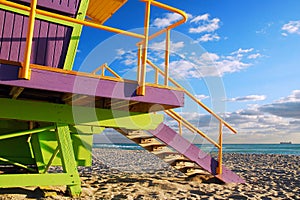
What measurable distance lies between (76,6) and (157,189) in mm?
3688

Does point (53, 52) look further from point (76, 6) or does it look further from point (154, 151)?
point (154, 151)

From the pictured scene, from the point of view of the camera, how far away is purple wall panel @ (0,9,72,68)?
16.0 feet

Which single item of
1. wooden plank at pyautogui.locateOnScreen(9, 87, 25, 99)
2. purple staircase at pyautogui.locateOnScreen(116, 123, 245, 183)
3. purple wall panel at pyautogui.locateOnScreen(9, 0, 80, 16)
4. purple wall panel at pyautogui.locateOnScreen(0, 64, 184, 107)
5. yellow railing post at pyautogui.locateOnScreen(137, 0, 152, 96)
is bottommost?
purple staircase at pyautogui.locateOnScreen(116, 123, 245, 183)

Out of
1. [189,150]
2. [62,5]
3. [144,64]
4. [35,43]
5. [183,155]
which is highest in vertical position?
[62,5]

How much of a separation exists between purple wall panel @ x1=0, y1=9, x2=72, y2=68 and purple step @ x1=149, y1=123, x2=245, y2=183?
2.60 m

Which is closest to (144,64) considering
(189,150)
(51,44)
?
(51,44)

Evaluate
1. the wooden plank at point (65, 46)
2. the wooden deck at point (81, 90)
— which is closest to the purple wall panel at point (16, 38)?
the wooden deck at point (81, 90)

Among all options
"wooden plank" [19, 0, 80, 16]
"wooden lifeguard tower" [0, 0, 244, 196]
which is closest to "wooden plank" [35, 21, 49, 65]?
"wooden lifeguard tower" [0, 0, 244, 196]

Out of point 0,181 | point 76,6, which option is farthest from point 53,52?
point 0,181

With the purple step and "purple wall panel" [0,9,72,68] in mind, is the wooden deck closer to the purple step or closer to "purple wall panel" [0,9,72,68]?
"purple wall panel" [0,9,72,68]

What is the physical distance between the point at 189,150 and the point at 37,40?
3929mm

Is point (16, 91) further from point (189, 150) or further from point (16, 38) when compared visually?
point (189, 150)

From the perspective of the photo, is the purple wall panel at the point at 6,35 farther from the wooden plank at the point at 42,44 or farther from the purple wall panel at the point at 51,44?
the purple wall panel at the point at 51,44

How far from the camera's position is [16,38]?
4.95 meters
